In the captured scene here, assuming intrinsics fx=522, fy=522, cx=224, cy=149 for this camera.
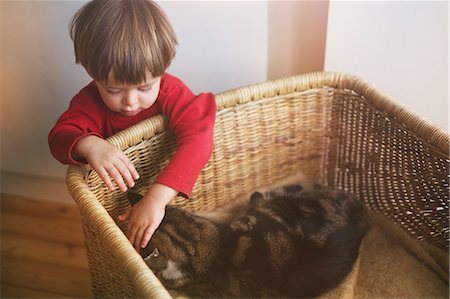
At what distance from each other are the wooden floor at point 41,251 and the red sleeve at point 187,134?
0.52 metres

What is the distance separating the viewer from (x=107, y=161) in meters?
0.97

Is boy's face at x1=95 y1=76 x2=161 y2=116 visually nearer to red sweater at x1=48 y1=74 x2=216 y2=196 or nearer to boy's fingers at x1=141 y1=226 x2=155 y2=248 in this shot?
red sweater at x1=48 y1=74 x2=216 y2=196

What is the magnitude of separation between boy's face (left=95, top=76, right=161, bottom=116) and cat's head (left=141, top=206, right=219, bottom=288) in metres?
0.23

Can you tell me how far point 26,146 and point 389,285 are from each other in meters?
1.09

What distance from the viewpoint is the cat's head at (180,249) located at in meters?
1.04

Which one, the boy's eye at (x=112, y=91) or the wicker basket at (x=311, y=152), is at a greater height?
the boy's eye at (x=112, y=91)

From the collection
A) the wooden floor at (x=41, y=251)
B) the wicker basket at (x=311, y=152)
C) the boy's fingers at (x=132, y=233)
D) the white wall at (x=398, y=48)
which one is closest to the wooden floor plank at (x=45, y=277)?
the wooden floor at (x=41, y=251)

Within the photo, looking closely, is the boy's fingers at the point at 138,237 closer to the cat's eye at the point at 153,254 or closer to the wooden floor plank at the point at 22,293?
the cat's eye at the point at 153,254

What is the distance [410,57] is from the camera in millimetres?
1294

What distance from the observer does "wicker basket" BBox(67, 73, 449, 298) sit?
1.10m

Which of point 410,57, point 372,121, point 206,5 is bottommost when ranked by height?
point 372,121

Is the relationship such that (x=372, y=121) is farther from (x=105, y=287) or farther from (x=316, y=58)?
(x=105, y=287)

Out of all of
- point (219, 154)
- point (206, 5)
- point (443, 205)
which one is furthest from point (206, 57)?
point (443, 205)

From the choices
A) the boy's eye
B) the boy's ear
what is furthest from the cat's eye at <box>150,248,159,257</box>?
the boy's eye
